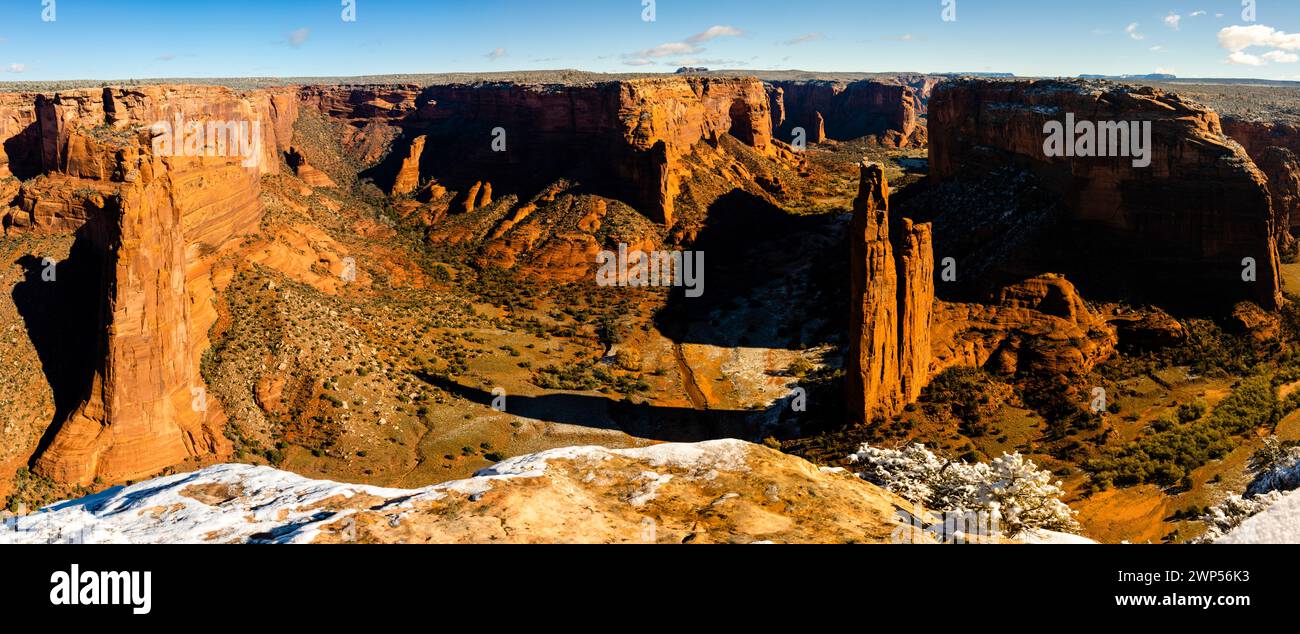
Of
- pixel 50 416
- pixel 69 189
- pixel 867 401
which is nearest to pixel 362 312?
pixel 69 189

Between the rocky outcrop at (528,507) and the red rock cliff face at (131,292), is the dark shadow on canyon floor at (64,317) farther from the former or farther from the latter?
the rocky outcrop at (528,507)

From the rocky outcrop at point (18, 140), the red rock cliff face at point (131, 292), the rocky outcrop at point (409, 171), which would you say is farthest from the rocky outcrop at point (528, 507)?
the rocky outcrop at point (409, 171)

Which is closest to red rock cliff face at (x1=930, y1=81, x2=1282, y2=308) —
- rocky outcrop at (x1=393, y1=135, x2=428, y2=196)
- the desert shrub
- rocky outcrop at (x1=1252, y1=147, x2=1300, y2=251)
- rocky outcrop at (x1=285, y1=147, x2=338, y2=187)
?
the desert shrub

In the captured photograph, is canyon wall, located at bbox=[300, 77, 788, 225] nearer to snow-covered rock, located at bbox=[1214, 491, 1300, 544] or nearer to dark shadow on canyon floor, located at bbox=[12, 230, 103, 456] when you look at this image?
dark shadow on canyon floor, located at bbox=[12, 230, 103, 456]

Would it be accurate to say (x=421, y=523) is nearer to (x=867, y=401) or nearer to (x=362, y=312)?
(x=867, y=401)

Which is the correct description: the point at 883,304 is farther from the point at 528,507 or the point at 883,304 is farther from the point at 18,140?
the point at 18,140
